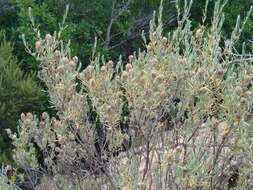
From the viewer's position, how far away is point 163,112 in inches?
118

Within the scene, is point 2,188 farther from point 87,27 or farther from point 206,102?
point 87,27

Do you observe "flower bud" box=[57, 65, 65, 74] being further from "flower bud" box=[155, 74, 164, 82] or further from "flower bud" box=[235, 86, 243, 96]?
"flower bud" box=[235, 86, 243, 96]

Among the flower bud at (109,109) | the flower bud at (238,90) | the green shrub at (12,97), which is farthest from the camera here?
the green shrub at (12,97)

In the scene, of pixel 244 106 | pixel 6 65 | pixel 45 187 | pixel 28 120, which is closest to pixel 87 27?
pixel 6 65

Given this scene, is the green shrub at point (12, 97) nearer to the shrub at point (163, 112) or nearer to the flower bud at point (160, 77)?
the shrub at point (163, 112)

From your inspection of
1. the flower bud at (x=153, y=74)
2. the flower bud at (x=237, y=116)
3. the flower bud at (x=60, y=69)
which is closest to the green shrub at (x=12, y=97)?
the flower bud at (x=60, y=69)

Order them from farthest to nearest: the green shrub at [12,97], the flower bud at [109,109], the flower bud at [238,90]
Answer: the green shrub at [12,97], the flower bud at [109,109], the flower bud at [238,90]

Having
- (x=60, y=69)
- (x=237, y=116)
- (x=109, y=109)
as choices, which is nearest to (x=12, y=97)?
(x=60, y=69)

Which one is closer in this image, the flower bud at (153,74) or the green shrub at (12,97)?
the flower bud at (153,74)

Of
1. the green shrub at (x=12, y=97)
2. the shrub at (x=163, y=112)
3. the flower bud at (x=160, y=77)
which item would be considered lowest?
the green shrub at (x=12, y=97)

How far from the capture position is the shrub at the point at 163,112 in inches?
107

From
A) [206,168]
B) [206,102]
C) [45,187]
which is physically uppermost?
[206,102]

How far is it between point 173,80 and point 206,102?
20 centimetres

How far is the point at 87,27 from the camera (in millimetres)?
5996
